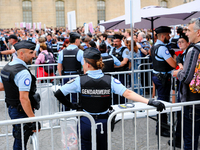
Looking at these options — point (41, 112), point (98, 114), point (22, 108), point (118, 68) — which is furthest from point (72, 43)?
point (98, 114)

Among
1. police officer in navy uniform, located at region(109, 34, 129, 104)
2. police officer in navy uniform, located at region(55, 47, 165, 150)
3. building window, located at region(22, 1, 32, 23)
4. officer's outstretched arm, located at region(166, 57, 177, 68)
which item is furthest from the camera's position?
building window, located at region(22, 1, 32, 23)

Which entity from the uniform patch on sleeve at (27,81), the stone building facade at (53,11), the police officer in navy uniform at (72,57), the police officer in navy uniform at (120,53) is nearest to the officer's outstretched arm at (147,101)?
the uniform patch on sleeve at (27,81)

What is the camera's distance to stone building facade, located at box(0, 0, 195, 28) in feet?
125

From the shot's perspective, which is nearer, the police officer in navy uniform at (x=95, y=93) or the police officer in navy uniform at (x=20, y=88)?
the police officer in navy uniform at (x=95, y=93)

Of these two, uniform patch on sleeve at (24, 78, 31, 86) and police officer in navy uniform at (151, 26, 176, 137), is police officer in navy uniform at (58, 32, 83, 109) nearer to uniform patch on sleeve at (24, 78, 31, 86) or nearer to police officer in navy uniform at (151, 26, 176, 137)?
police officer in navy uniform at (151, 26, 176, 137)

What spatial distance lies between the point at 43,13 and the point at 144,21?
33770 mm

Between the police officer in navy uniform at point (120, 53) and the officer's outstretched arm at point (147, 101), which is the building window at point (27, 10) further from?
the officer's outstretched arm at point (147, 101)

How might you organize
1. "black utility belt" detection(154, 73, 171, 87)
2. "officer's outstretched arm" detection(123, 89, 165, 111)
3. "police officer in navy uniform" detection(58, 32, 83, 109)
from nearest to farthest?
"officer's outstretched arm" detection(123, 89, 165, 111) < "black utility belt" detection(154, 73, 171, 87) < "police officer in navy uniform" detection(58, 32, 83, 109)

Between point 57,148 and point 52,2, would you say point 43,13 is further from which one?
point 57,148

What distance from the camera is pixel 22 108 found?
11.6ft

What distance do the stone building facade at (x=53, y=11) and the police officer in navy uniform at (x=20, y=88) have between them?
35.7 m

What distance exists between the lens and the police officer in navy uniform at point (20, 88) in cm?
343

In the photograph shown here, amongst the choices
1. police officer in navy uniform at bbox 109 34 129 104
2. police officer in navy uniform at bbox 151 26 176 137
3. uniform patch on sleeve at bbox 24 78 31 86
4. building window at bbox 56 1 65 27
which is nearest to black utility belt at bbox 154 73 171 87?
police officer in navy uniform at bbox 151 26 176 137

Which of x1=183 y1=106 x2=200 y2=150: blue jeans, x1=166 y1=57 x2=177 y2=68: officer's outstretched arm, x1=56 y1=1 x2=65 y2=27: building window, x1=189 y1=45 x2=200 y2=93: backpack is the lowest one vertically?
x1=183 y1=106 x2=200 y2=150: blue jeans
